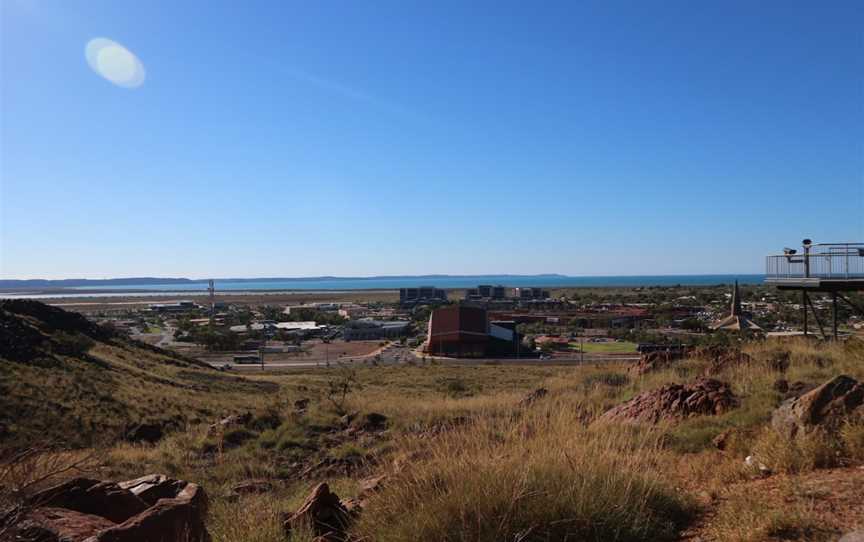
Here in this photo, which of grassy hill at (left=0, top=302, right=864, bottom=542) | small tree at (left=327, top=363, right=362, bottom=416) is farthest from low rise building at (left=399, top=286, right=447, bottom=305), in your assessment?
grassy hill at (left=0, top=302, right=864, bottom=542)

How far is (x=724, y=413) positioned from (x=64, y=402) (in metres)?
19.9

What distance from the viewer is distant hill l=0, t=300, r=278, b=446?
17.8 metres

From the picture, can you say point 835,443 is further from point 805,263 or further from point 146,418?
point 146,418

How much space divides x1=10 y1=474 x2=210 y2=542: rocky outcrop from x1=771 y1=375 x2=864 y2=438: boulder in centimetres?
657

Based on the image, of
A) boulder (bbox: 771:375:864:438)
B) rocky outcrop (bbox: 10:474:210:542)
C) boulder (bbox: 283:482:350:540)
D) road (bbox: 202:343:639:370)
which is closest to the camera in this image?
rocky outcrop (bbox: 10:474:210:542)

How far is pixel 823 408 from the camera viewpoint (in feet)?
24.5

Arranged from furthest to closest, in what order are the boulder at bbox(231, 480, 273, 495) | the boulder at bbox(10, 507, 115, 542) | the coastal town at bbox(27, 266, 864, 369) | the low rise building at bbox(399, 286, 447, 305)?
the low rise building at bbox(399, 286, 447, 305) < the coastal town at bbox(27, 266, 864, 369) < the boulder at bbox(231, 480, 273, 495) < the boulder at bbox(10, 507, 115, 542)

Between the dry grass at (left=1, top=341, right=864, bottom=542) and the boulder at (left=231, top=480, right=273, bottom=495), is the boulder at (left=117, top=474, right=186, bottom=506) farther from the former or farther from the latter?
the boulder at (left=231, top=480, right=273, bottom=495)

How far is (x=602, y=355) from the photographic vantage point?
5562 cm

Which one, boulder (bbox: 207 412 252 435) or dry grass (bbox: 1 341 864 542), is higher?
dry grass (bbox: 1 341 864 542)

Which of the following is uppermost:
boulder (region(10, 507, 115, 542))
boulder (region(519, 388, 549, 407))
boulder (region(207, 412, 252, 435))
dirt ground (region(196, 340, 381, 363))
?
boulder (region(10, 507, 115, 542))

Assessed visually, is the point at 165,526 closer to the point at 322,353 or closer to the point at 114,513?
the point at 114,513

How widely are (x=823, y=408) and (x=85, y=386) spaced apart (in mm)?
23832

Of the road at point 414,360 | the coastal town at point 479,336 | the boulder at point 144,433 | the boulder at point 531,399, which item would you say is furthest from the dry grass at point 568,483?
the road at point 414,360
